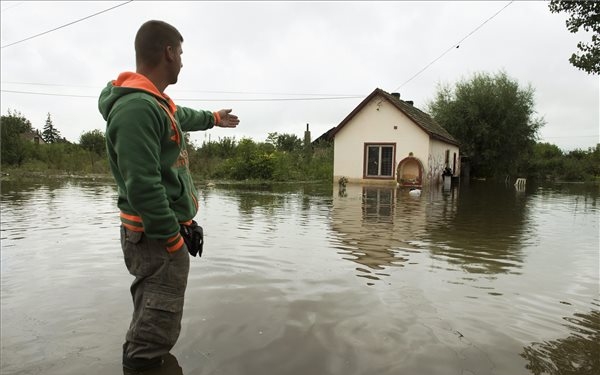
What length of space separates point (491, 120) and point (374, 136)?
14.3m

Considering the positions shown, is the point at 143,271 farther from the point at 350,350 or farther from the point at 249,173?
the point at 249,173

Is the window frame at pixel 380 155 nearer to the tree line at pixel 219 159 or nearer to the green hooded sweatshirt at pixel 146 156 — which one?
the tree line at pixel 219 159

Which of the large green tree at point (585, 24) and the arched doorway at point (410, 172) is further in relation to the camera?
the arched doorway at point (410, 172)

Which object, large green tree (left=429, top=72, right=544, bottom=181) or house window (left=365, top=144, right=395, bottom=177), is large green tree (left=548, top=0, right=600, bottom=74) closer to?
house window (left=365, top=144, right=395, bottom=177)

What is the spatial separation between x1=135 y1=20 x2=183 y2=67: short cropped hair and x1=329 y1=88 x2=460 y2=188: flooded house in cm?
2093

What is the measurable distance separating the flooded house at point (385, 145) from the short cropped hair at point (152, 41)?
20.9 metres

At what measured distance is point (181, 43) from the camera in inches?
A: 98.7

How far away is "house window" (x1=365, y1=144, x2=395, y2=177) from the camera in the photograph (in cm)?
2397

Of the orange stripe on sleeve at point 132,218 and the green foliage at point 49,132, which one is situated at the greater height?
the green foliage at point 49,132

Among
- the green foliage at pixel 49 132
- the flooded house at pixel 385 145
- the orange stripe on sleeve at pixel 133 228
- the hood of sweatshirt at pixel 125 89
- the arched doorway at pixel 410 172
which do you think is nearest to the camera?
the hood of sweatshirt at pixel 125 89

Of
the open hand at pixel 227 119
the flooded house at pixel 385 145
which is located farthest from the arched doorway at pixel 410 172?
the open hand at pixel 227 119

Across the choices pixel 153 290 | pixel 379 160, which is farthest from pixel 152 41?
pixel 379 160

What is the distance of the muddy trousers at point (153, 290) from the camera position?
235 centimetres

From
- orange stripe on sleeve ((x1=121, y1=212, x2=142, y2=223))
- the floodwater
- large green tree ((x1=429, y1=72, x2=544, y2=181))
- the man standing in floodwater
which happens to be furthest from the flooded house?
orange stripe on sleeve ((x1=121, y1=212, x2=142, y2=223))
